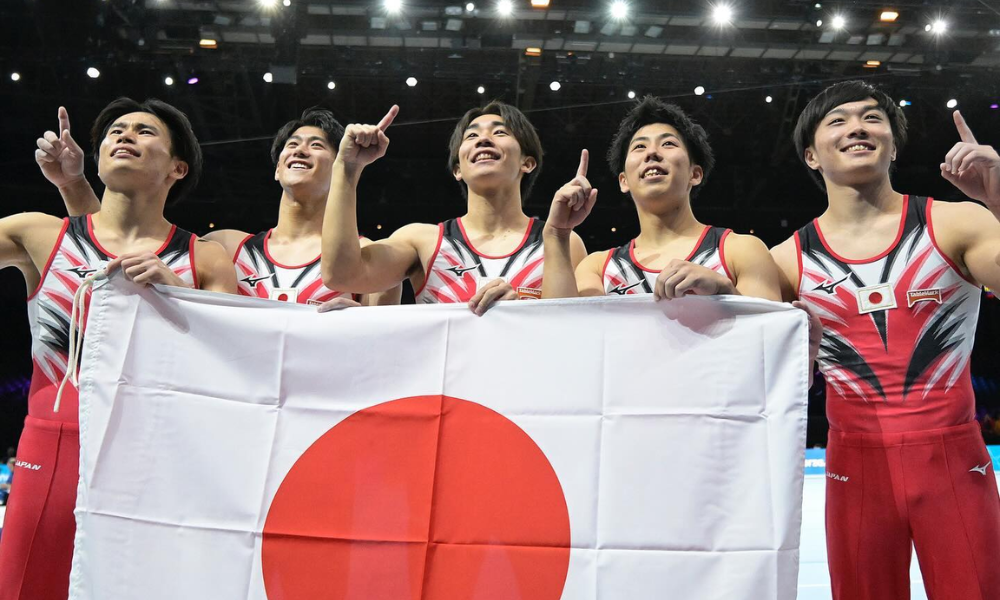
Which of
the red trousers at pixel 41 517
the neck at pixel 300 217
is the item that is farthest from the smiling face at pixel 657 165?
the red trousers at pixel 41 517

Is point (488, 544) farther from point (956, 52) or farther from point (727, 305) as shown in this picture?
point (956, 52)

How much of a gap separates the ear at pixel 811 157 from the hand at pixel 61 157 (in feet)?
8.76

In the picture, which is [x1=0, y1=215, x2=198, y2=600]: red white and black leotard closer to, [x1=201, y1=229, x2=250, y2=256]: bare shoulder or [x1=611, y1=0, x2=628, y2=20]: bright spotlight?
[x1=201, y1=229, x2=250, y2=256]: bare shoulder

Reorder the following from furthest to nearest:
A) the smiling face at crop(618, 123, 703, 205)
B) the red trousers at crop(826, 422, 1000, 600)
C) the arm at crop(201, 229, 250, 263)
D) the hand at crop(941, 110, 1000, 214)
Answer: the arm at crop(201, 229, 250, 263), the smiling face at crop(618, 123, 703, 205), the red trousers at crop(826, 422, 1000, 600), the hand at crop(941, 110, 1000, 214)

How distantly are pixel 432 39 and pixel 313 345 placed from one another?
6591 millimetres

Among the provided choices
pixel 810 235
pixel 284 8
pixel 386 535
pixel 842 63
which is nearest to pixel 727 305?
pixel 810 235

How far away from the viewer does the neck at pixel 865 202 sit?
249 cm

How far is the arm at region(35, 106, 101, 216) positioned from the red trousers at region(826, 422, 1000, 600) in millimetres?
2886

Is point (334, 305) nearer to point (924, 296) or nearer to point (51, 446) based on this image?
point (51, 446)

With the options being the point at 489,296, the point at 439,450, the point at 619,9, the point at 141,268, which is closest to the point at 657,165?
the point at 489,296

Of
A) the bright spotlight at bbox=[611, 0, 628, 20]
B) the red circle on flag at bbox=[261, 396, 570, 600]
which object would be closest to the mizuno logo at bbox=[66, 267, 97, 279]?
the red circle on flag at bbox=[261, 396, 570, 600]

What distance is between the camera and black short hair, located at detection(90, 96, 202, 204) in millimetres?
2789

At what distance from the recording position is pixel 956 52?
8.11 metres

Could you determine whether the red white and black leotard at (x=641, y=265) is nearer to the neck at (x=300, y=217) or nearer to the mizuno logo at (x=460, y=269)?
the mizuno logo at (x=460, y=269)
